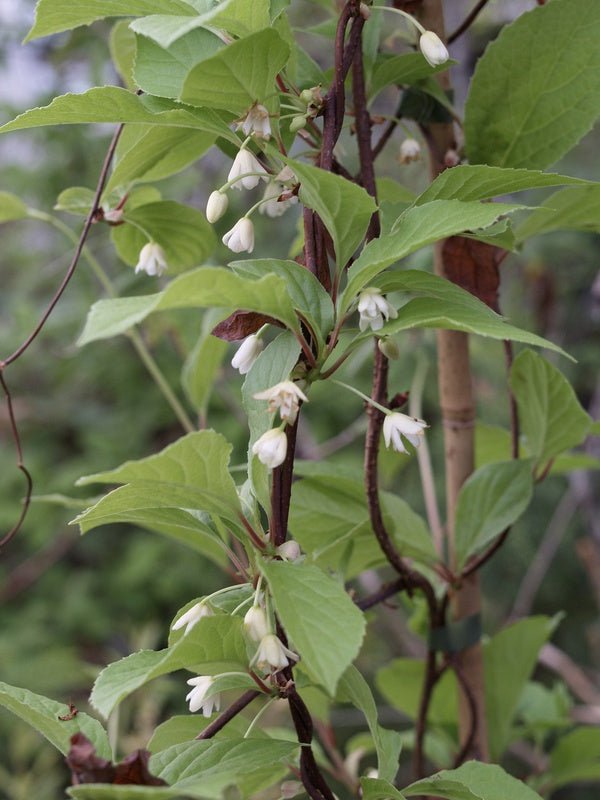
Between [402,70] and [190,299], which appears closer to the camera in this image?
[190,299]

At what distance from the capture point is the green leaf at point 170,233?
660 mm

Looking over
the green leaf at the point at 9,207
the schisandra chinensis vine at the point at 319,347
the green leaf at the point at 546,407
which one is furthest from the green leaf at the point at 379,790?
the green leaf at the point at 9,207

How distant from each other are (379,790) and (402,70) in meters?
0.47

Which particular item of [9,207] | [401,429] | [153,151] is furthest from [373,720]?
[9,207]

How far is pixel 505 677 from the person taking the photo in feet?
2.70

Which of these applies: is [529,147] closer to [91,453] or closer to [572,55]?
[572,55]

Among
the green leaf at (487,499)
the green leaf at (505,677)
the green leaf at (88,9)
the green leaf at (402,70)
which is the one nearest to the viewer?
the green leaf at (88,9)

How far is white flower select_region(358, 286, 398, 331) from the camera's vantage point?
442 millimetres

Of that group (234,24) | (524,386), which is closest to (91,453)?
(524,386)

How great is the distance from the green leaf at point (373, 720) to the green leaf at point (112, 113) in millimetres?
324

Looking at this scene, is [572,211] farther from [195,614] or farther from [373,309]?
[195,614]

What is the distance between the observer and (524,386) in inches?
26.8

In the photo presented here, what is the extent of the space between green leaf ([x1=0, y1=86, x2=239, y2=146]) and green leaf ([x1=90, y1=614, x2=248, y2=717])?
273 mm

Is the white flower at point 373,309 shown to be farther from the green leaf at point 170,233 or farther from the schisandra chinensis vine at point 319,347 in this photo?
the green leaf at point 170,233
